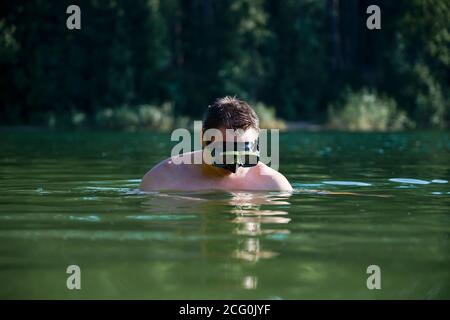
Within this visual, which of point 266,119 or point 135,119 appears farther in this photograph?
point 266,119

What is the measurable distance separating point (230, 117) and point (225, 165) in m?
0.41

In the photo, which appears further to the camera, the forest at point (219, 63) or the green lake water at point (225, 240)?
the forest at point (219, 63)

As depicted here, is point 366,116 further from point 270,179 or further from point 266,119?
point 270,179

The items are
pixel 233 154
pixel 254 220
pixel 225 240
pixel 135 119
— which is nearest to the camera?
pixel 225 240

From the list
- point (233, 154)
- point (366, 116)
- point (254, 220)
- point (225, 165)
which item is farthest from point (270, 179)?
point (366, 116)

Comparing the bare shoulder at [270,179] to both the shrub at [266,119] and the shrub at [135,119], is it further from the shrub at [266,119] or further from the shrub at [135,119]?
the shrub at [266,119]

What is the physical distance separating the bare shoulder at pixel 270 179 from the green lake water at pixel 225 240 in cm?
13

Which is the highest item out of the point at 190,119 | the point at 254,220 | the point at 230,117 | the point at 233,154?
the point at 230,117

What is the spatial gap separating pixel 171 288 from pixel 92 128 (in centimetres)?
2918

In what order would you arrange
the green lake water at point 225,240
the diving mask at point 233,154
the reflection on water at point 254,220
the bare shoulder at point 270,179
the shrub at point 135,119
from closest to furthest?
1. the green lake water at point 225,240
2. the reflection on water at point 254,220
3. the diving mask at point 233,154
4. the bare shoulder at point 270,179
5. the shrub at point 135,119

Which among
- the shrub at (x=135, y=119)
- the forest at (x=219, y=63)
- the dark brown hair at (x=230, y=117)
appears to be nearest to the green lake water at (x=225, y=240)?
the dark brown hair at (x=230, y=117)

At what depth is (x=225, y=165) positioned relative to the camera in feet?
23.9

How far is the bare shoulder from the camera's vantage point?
805 centimetres

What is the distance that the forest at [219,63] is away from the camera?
34344 mm
